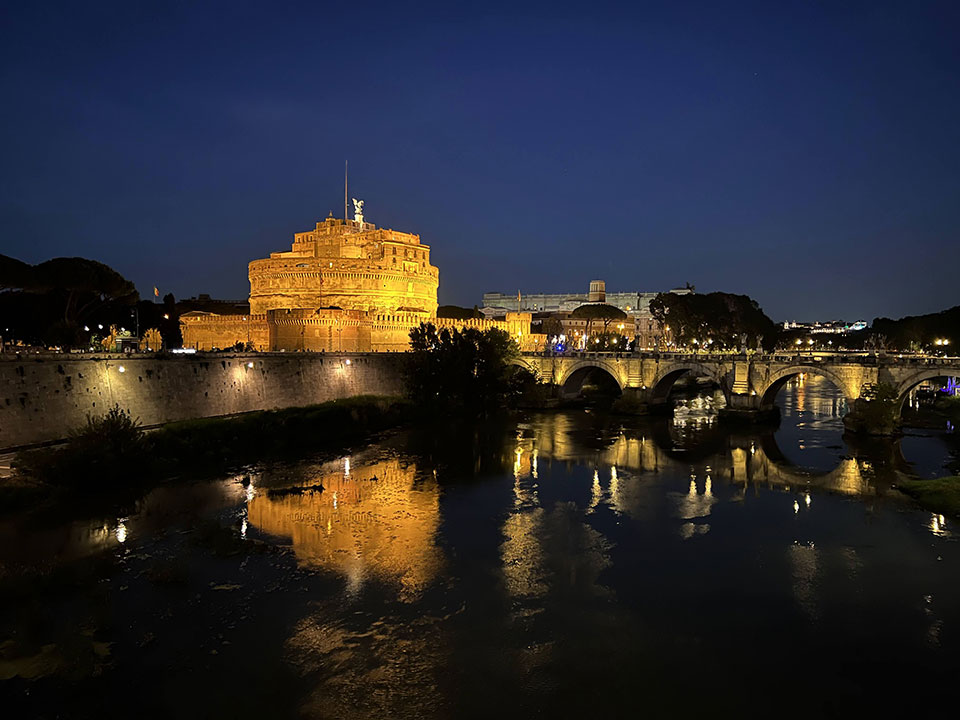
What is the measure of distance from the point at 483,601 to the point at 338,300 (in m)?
42.1

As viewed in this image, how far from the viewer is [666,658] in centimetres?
1076

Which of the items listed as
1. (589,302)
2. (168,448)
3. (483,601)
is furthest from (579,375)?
(589,302)

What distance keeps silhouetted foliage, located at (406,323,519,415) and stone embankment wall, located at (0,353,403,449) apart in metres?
3.17

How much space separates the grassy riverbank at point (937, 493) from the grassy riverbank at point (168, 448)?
21633 millimetres

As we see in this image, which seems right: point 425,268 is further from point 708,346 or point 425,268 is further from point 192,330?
point 708,346

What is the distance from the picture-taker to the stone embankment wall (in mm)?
21766

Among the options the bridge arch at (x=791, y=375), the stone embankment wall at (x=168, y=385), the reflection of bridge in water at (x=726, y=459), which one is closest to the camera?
the stone embankment wall at (x=168, y=385)

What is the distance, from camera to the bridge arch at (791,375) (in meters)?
32.7

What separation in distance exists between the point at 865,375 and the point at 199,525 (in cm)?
3025

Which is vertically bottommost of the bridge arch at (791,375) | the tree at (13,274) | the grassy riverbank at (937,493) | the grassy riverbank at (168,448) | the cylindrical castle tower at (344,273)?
the grassy riverbank at (937,493)

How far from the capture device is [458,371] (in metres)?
38.8

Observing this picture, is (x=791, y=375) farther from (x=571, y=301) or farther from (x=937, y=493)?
(x=571, y=301)

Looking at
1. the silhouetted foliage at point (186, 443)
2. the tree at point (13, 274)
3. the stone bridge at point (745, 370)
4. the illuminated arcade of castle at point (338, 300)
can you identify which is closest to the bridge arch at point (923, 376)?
the stone bridge at point (745, 370)

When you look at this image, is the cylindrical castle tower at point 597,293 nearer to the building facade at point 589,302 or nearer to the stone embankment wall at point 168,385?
the building facade at point 589,302
